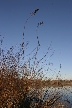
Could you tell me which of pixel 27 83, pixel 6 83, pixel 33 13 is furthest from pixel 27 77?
pixel 33 13

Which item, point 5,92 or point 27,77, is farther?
point 27,77

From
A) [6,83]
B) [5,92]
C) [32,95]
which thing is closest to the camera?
[5,92]

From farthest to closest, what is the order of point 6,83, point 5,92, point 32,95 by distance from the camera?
1. point 32,95
2. point 6,83
3. point 5,92

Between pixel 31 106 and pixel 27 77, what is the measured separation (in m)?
0.46

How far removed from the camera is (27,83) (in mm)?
3643

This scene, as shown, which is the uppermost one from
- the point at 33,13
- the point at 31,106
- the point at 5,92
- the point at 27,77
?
the point at 33,13

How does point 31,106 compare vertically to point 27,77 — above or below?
below

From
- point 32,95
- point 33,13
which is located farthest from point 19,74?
point 33,13

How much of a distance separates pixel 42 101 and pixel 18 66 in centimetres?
73

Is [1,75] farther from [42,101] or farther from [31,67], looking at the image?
[42,101]

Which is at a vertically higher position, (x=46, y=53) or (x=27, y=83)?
(x=46, y=53)

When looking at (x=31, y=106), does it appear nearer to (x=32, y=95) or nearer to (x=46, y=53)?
(x=32, y=95)

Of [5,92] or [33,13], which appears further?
[33,13]

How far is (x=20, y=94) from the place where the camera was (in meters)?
3.59
